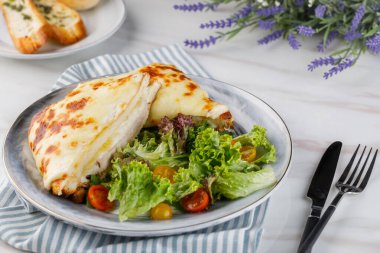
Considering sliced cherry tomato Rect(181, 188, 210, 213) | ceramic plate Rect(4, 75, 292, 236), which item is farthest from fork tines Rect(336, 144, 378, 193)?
sliced cherry tomato Rect(181, 188, 210, 213)

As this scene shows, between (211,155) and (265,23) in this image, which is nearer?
(211,155)

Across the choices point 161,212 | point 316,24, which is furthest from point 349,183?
point 316,24

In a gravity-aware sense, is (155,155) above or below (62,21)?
above

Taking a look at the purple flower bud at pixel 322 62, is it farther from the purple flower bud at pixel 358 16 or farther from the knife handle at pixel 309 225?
the knife handle at pixel 309 225

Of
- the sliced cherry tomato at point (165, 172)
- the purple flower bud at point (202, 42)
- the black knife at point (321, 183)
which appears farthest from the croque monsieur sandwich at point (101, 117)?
the purple flower bud at point (202, 42)

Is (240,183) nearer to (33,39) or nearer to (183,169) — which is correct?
(183,169)

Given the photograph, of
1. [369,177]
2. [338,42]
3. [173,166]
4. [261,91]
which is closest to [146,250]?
[173,166]
